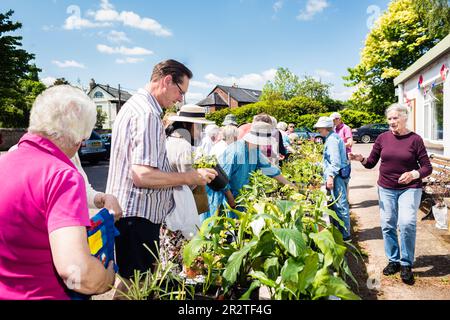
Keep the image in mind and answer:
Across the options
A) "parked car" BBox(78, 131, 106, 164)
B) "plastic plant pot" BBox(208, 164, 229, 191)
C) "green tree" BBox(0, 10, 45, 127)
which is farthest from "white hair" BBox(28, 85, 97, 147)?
"green tree" BBox(0, 10, 45, 127)

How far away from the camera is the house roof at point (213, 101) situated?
217 feet

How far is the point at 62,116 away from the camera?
142cm

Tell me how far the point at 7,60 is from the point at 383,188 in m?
23.7

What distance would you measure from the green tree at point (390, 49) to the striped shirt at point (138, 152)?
98.3 ft

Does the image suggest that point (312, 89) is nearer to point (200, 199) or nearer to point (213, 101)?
point (213, 101)

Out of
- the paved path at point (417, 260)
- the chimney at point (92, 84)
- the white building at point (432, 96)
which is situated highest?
the chimney at point (92, 84)

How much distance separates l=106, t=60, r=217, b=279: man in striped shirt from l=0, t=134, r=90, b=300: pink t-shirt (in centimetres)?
90

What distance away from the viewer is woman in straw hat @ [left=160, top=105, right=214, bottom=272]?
110 inches

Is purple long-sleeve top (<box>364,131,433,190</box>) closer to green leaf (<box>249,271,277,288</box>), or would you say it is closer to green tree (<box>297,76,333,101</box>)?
green leaf (<box>249,271,277,288</box>)

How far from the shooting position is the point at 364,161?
15.4ft

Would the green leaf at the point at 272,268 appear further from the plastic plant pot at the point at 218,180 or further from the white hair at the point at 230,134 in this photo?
the white hair at the point at 230,134

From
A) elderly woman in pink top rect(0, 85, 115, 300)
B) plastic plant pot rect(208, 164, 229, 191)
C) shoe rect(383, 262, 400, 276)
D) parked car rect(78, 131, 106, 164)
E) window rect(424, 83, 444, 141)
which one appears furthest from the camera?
parked car rect(78, 131, 106, 164)

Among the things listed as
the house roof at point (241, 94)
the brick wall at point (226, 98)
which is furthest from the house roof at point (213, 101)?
the house roof at point (241, 94)

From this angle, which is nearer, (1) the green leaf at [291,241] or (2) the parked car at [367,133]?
(1) the green leaf at [291,241]
